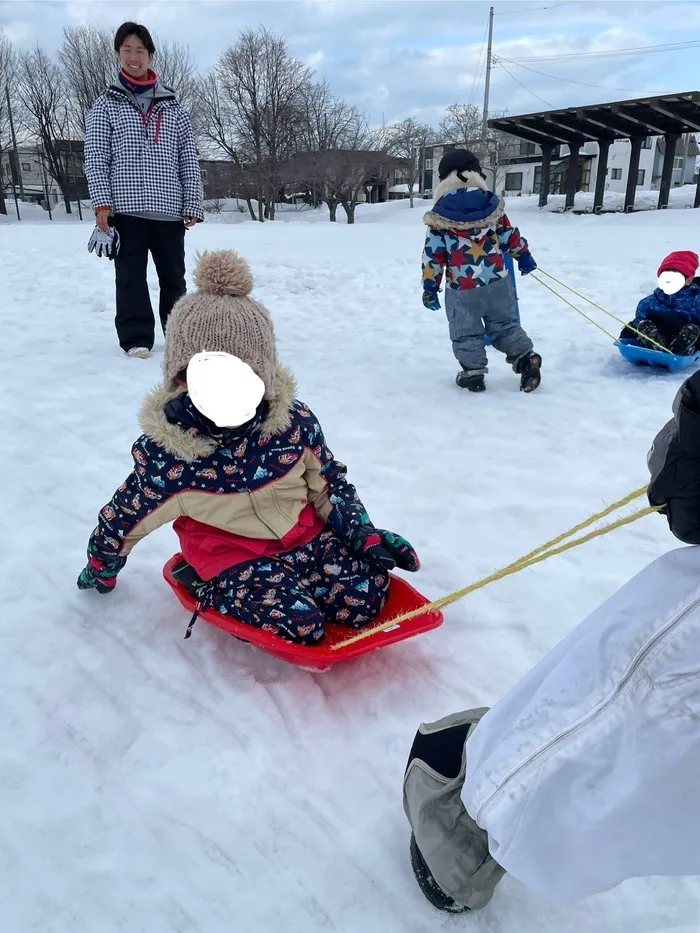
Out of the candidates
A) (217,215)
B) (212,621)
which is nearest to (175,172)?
(212,621)

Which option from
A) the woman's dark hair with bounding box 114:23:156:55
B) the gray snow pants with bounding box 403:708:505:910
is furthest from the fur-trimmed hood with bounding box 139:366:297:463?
the woman's dark hair with bounding box 114:23:156:55

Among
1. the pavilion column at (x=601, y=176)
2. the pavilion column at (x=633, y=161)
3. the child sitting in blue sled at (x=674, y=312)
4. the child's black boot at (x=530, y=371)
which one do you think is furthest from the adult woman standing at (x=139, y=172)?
the pavilion column at (x=601, y=176)

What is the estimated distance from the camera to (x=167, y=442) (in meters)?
→ 1.61

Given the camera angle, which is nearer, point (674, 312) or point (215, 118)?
point (674, 312)

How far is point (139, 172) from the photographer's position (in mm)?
3895

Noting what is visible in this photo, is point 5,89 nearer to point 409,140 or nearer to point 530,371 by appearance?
point 409,140

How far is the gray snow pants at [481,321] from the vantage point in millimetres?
3758

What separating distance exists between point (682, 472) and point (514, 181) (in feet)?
123

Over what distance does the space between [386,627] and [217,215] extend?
83.5 ft

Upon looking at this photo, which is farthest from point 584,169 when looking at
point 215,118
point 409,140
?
point 215,118

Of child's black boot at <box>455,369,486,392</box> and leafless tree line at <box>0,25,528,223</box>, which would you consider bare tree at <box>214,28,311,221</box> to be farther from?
child's black boot at <box>455,369,486,392</box>

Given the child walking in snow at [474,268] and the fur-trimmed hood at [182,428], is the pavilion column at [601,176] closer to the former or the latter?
the child walking in snow at [474,268]

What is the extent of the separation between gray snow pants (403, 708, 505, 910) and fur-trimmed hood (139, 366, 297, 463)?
858 millimetres

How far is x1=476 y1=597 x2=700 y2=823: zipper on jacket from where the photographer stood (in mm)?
794
